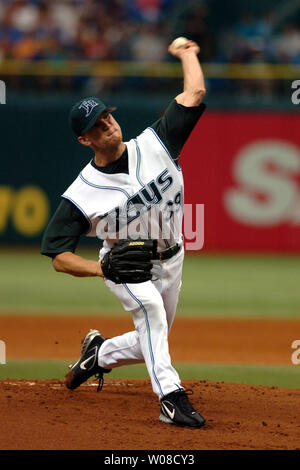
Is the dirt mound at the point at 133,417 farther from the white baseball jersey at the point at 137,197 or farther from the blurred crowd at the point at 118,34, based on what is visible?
the blurred crowd at the point at 118,34

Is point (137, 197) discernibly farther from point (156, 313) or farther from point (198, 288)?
point (198, 288)

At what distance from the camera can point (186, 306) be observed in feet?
32.3

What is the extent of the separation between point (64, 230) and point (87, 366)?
4.04ft

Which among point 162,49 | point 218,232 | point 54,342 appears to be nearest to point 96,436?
point 54,342

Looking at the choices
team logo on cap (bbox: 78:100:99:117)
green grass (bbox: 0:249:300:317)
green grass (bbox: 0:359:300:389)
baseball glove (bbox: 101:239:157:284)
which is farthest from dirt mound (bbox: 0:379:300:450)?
green grass (bbox: 0:249:300:317)

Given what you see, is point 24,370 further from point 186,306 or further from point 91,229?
point 186,306

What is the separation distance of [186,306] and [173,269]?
4.80 meters

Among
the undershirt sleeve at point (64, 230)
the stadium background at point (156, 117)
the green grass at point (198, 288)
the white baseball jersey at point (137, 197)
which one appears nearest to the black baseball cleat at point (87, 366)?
the white baseball jersey at point (137, 197)

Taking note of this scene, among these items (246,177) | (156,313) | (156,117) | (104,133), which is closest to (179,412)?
(156,313)

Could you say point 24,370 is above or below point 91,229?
below

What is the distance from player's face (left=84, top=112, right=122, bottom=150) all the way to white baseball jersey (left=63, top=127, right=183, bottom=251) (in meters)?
0.18

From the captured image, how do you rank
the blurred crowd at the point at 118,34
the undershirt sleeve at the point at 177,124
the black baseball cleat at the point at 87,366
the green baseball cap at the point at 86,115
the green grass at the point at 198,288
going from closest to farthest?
the green baseball cap at the point at 86,115 → the undershirt sleeve at the point at 177,124 → the black baseball cleat at the point at 87,366 → the green grass at the point at 198,288 → the blurred crowd at the point at 118,34

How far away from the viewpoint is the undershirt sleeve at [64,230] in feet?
15.6

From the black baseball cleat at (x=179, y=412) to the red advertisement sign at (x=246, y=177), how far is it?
9.03 meters
